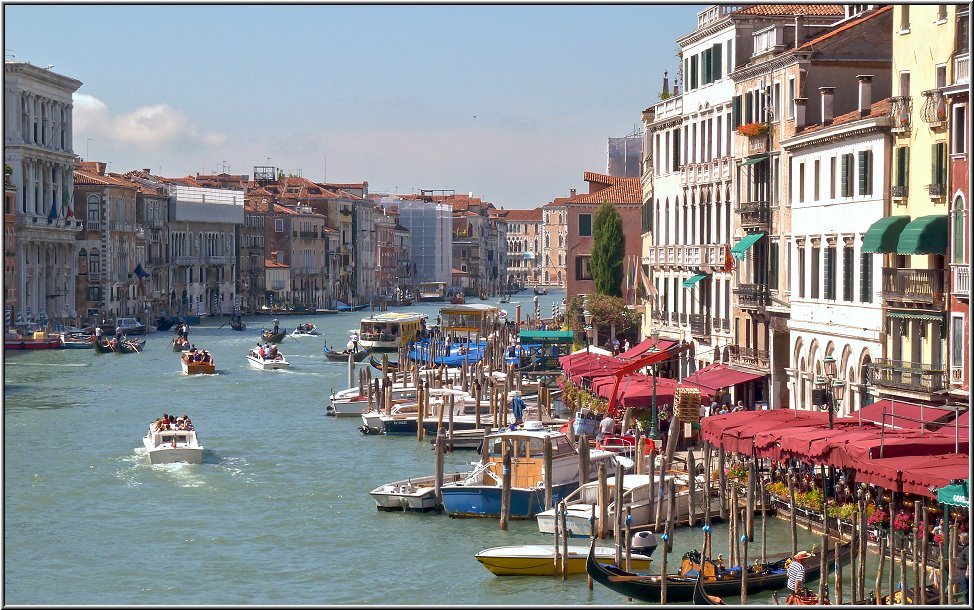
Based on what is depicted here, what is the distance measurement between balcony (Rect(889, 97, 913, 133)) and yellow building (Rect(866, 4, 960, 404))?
0.04 ft

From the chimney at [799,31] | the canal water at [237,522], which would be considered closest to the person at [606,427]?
the canal water at [237,522]

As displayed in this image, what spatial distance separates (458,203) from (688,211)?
353ft

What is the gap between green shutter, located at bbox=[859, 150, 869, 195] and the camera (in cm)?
2056

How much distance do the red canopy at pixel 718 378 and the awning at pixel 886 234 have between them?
5159mm

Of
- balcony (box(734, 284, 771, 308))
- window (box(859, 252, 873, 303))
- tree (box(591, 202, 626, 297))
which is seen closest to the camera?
window (box(859, 252, 873, 303))

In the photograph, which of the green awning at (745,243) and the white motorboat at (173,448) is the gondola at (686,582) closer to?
the green awning at (745,243)

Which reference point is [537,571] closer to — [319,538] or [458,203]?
[319,538]

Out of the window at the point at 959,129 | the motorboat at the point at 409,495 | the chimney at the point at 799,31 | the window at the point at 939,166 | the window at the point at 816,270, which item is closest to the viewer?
the window at the point at 959,129

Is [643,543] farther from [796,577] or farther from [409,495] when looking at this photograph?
[409,495]

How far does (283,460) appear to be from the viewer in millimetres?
26016

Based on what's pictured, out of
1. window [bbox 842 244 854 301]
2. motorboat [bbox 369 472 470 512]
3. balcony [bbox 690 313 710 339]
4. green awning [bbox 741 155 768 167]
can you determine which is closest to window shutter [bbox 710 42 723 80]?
green awning [bbox 741 155 768 167]

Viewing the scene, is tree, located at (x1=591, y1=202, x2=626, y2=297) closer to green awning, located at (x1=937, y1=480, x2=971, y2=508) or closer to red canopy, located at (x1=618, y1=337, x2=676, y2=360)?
red canopy, located at (x1=618, y1=337, x2=676, y2=360)

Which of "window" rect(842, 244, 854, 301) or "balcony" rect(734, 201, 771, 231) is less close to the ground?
"balcony" rect(734, 201, 771, 231)

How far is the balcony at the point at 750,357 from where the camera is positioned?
979 inches
